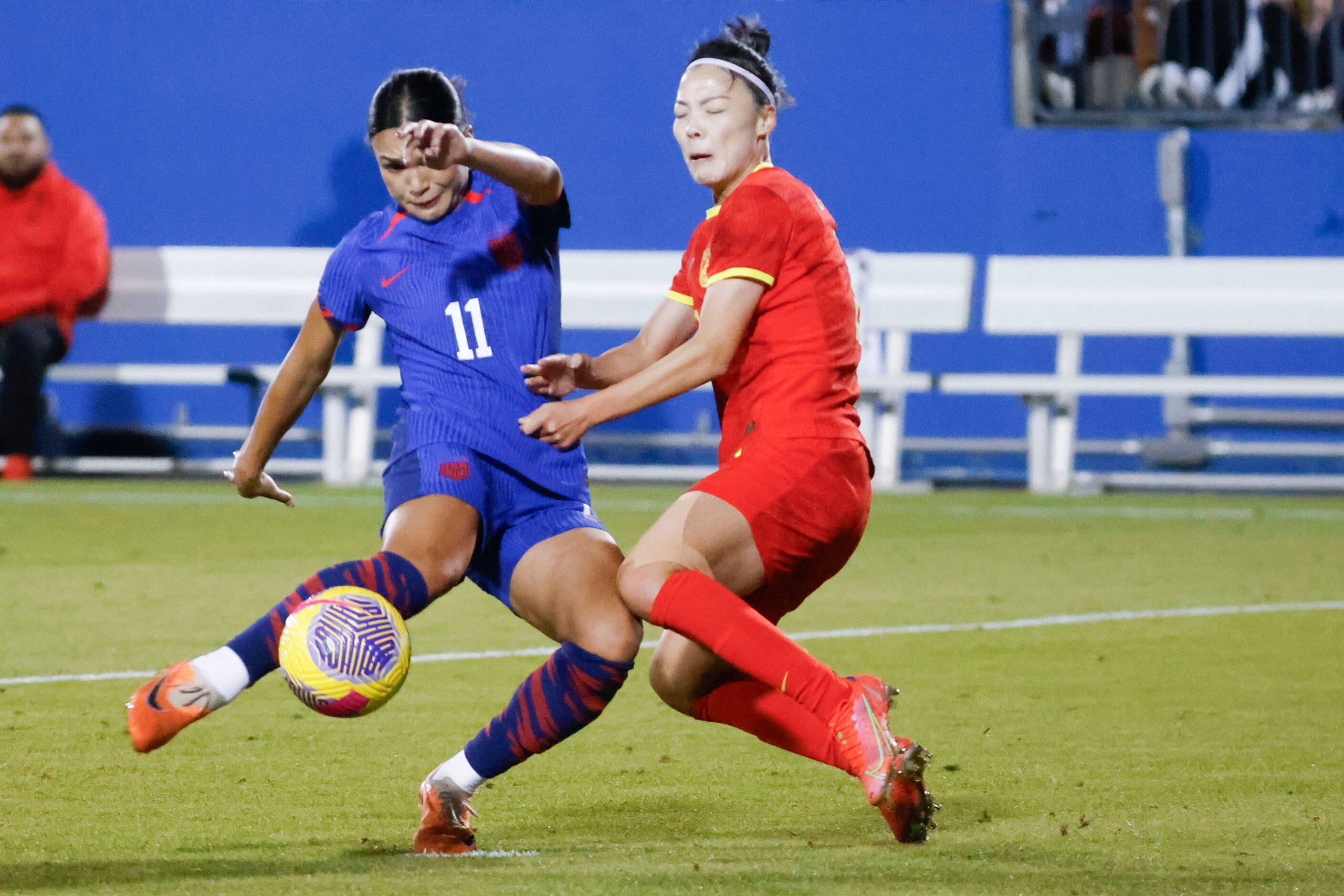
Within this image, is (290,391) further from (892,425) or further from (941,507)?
(892,425)

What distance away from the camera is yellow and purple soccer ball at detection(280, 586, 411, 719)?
367 centimetres

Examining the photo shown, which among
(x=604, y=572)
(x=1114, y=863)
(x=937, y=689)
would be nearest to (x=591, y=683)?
(x=604, y=572)

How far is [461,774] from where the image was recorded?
12.6 feet

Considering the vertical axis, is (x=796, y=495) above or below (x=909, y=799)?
above

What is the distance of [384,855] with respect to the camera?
3615mm

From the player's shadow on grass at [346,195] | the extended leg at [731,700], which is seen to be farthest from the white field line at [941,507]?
the extended leg at [731,700]

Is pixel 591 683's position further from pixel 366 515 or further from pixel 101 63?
pixel 101 63

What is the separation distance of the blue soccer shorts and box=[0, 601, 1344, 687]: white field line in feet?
6.02

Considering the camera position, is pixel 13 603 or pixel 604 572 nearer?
pixel 604 572

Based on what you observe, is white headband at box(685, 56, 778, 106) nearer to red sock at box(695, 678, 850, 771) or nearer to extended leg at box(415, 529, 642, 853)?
extended leg at box(415, 529, 642, 853)

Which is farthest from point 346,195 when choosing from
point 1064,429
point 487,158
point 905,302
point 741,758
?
point 487,158

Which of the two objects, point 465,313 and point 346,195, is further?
point 346,195

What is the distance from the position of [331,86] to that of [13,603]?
23.8ft

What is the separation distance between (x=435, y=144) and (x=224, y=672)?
1.11 meters
